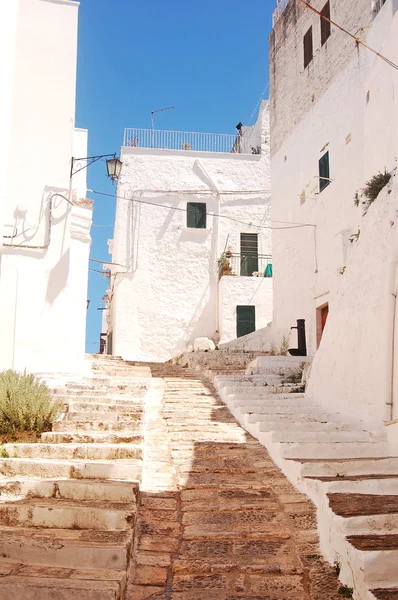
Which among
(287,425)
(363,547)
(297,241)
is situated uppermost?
(297,241)

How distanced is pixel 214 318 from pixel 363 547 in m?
18.0

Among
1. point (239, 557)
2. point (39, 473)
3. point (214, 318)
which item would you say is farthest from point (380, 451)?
point (214, 318)

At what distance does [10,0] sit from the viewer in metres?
7.34

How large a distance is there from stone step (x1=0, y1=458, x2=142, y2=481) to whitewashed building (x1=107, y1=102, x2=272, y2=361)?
1514 centimetres

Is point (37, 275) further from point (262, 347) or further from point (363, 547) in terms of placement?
point (262, 347)

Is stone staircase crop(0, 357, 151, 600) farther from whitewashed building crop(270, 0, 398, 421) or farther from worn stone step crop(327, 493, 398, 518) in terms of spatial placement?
whitewashed building crop(270, 0, 398, 421)

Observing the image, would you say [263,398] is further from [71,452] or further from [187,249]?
[187,249]

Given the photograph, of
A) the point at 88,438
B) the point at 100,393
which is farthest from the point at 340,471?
the point at 100,393

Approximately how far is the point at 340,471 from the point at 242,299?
51.1 feet

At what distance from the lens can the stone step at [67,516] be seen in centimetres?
480

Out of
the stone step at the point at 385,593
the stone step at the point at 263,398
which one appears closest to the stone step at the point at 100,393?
the stone step at the point at 263,398

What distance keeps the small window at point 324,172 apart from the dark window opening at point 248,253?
6.28 meters

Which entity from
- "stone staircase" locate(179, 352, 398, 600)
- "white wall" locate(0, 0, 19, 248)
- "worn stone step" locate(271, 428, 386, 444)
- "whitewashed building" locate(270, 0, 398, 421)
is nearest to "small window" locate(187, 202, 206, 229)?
"whitewashed building" locate(270, 0, 398, 421)

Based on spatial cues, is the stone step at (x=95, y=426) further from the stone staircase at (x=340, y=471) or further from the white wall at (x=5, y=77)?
the white wall at (x=5, y=77)
